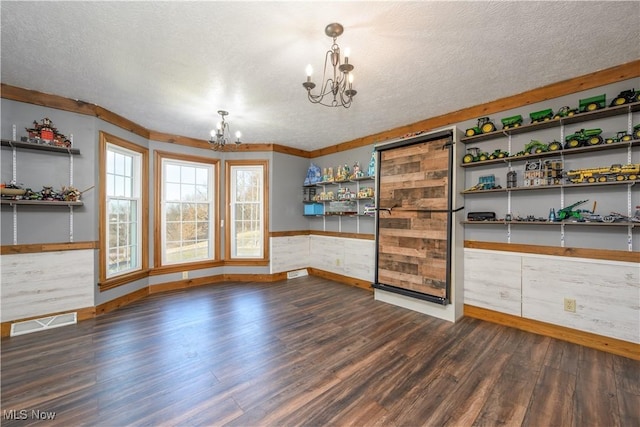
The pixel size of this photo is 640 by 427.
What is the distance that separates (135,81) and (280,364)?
3.10 meters

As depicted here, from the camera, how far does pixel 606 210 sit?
2.47 meters

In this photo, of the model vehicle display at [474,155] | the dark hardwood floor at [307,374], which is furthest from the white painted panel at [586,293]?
the model vehicle display at [474,155]

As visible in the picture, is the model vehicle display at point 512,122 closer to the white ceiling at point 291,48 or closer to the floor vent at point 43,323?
the white ceiling at point 291,48

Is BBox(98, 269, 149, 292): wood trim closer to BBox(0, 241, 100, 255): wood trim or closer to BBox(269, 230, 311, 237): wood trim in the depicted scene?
BBox(0, 241, 100, 255): wood trim

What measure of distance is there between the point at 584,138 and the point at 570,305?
1661 mm

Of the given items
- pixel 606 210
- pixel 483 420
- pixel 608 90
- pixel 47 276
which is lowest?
pixel 483 420

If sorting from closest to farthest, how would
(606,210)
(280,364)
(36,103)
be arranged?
1. (280,364)
2. (606,210)
3. (36,103)

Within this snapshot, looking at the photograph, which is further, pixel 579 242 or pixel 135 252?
pixel 135 252

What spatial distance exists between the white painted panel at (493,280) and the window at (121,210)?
15.4ft

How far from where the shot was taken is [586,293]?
2.50 meters

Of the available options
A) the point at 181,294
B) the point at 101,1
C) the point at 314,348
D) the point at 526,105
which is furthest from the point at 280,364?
the point at 526,105

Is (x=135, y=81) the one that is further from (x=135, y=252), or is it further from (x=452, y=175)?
(x=452, y=175)

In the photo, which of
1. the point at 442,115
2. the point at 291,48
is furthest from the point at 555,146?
the point at 291,48

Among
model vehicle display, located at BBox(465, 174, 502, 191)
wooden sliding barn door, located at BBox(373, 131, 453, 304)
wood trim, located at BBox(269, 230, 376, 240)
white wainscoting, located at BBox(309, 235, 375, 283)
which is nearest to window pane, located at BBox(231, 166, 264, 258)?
wood trim, located at BBox(269, 230, 376, 240)
